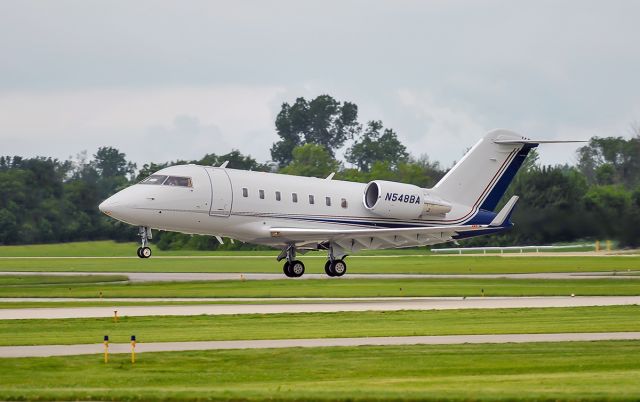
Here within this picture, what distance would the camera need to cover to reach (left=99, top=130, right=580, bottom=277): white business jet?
4000 cm

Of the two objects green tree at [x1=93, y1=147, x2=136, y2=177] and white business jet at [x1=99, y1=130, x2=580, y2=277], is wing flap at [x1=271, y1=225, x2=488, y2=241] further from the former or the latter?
green tree at [x1=93, y1=147, x2=136, y2=177]

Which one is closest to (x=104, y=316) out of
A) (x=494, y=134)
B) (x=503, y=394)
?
(x=503, y=394)

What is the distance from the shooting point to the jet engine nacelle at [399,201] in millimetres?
43812

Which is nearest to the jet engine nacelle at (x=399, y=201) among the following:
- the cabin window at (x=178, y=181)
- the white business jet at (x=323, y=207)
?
the white business jet at (x=323, y=207)

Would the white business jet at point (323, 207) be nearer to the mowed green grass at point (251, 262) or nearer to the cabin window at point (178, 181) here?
the cabin window at point (178, 181)

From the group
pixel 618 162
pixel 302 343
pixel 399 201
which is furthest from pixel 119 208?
pixel 618 162

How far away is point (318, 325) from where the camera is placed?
28062mm

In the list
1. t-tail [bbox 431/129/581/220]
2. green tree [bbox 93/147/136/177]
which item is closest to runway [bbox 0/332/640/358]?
t-tail [bbox 431/129/581/220]

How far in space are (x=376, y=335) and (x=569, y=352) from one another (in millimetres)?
4858

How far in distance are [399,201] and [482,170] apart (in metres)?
3.94

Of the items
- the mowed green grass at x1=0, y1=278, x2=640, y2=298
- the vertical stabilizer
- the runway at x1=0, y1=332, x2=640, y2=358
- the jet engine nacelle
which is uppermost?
the vertical stabilizer

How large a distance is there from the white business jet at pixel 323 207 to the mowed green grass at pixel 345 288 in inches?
65.4

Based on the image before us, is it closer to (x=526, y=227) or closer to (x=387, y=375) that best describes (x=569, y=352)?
(x=387, y=375)

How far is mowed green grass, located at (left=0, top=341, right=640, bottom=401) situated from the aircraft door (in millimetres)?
18009
